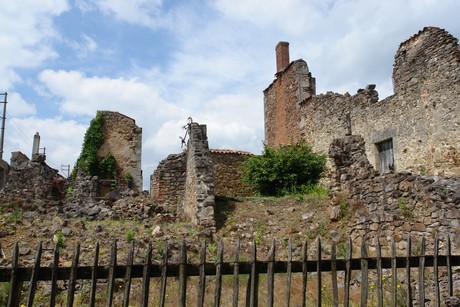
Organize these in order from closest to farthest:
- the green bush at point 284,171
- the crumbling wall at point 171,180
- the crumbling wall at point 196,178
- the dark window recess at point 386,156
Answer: the crumbling wall at point 196,178
the crumbling wall at point 171,180
the dark window recess at point 386,156
the green bush at point 284,171

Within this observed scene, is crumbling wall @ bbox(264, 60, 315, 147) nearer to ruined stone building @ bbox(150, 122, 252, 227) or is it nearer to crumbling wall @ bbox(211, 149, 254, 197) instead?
crumbling wall @ bbox(211, 149, 254, 197)

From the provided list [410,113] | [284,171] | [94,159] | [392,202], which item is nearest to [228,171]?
[284,171]

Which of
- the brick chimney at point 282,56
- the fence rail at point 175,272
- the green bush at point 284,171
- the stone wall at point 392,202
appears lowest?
the fence rail at point 175,272

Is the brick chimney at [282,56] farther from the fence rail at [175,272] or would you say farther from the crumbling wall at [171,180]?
the fence rail at [175,272]

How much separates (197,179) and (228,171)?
853cm

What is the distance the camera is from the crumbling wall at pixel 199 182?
1210 centimetres

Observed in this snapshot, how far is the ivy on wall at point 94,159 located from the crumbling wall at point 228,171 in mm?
7829

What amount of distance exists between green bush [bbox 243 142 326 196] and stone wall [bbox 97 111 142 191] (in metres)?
10.1

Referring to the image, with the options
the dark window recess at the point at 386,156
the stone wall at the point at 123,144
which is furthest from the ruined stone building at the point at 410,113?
the stone wall at the point at 123,144

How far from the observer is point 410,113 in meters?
15.0

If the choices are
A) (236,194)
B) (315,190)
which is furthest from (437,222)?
(236,194)

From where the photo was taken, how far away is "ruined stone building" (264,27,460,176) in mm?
13383

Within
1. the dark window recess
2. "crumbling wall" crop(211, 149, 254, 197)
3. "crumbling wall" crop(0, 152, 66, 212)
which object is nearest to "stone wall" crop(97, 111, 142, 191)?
"crumbling wall" crop(0, 152, 66, 212)

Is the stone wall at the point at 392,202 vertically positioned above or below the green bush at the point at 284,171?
below
